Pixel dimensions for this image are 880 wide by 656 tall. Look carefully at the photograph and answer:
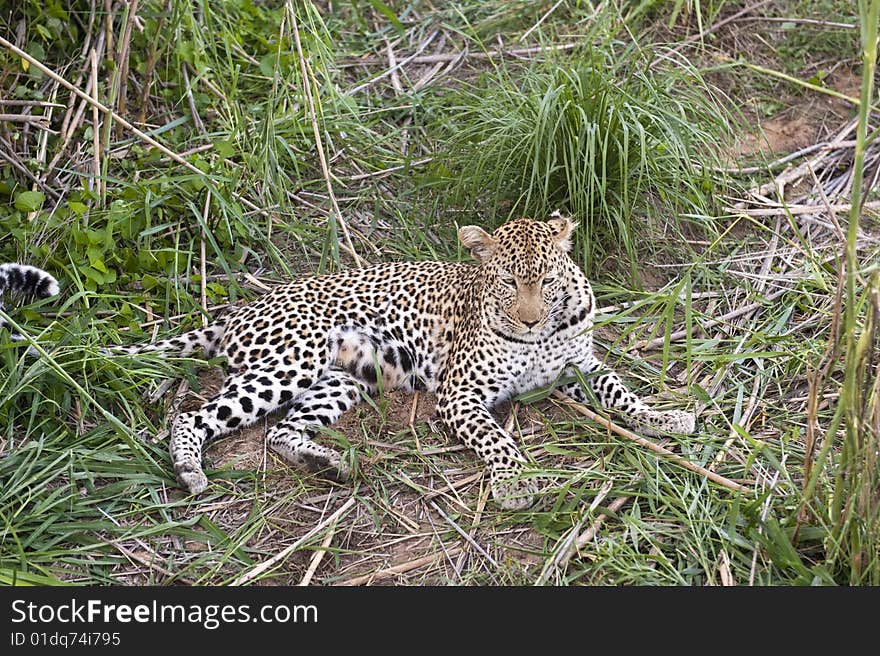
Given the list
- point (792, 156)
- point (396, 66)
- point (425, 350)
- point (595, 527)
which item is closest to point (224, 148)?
point (425, 350)

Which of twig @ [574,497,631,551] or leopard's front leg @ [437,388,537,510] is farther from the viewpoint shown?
leopard's front leg @ [437,388,537,510]

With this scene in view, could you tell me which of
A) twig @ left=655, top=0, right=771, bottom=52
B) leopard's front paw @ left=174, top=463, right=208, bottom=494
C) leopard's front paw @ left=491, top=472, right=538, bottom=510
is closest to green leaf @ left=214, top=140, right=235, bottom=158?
leopard's front paw @ left=174, top=463, right=208, bottom=494

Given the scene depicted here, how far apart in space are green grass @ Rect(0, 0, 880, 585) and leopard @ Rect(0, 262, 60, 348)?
0.13m

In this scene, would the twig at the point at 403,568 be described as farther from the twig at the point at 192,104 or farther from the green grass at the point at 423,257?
the twig at the point at 192,104

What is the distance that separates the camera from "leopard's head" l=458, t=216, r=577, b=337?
6.18 metres

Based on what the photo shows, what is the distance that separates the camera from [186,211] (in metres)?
7.39

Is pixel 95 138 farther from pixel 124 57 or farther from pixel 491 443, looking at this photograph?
pixel 491 443

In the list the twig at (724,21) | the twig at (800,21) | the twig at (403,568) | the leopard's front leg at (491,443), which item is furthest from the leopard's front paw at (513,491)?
the twig at (800,21)

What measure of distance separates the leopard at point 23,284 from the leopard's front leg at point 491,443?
7.55ft

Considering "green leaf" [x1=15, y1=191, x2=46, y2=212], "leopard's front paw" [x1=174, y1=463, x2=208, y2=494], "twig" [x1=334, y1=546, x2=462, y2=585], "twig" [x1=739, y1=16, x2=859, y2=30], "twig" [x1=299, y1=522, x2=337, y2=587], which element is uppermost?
"twig" [x1=739, y1=16, x2=859, y2=30]

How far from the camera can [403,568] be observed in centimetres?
538

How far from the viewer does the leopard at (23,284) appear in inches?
246

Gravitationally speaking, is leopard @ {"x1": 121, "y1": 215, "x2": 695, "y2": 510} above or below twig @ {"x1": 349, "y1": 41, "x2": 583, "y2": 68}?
below

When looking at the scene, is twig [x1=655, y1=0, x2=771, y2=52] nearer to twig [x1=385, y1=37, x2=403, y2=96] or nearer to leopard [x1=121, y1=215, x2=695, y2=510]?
twig [x1=385, y1=37, x2=403, y2=96]
